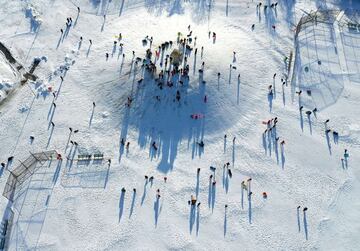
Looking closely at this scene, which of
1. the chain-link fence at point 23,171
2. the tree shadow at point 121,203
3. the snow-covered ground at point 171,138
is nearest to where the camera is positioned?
the snow-covered ground at point 171,138

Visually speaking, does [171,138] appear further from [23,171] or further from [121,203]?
[23,171]

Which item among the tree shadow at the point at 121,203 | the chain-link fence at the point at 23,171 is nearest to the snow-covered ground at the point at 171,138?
the tree shadow at the point at 121,203

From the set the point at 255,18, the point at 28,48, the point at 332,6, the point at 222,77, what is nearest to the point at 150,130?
the point at 222,77

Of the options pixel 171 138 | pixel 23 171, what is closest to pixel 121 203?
pixel 171 138

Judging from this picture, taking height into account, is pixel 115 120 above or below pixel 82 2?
below

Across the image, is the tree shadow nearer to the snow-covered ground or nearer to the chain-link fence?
the snow-covered ground

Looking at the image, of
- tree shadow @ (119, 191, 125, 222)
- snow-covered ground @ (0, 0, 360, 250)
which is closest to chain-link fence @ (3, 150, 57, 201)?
snow-covered ground @ (0, 0, 360, 250)

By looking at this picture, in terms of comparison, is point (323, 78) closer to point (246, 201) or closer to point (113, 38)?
point (246, 201)

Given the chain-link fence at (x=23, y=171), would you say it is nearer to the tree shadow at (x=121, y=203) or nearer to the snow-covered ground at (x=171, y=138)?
the snow-covered ground at (x=171, y=138)
